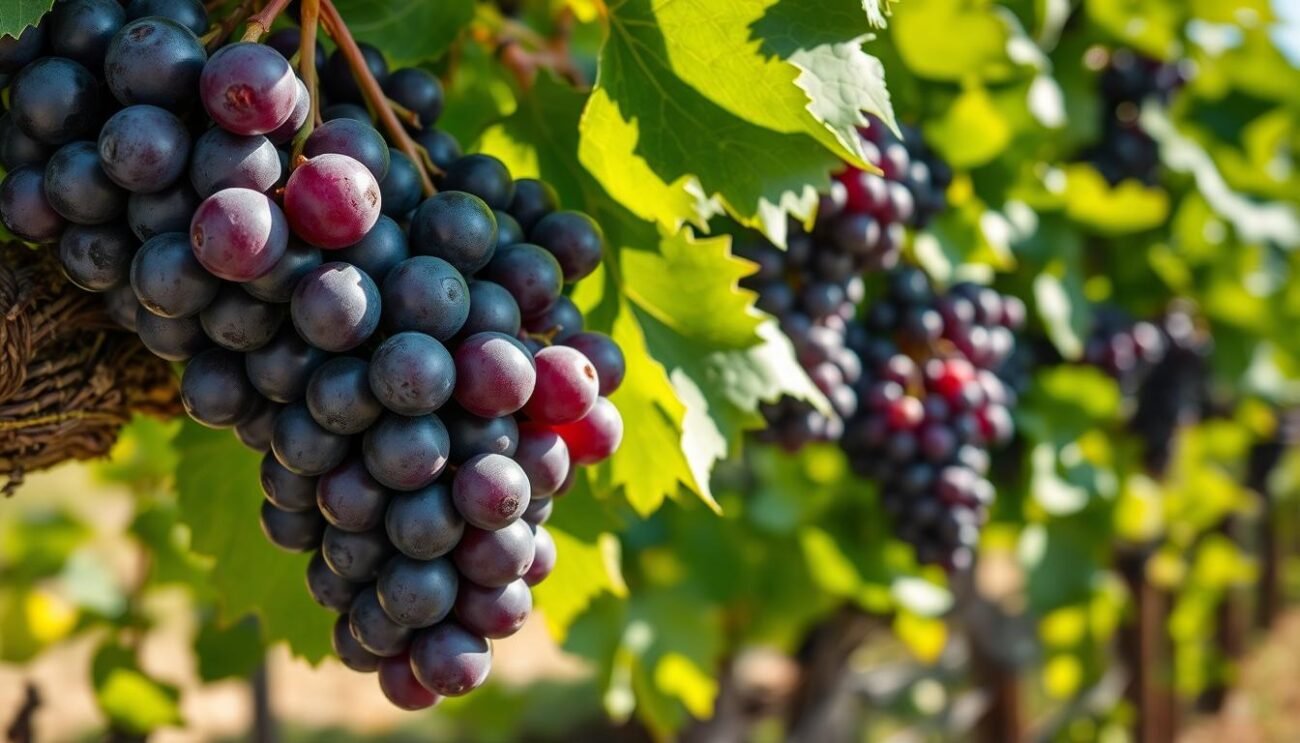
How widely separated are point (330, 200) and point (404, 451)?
181 mm

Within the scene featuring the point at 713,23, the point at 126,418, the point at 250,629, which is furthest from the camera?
the point at 250,629

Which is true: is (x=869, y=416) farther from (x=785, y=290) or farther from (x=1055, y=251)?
(x=1055, y=251)

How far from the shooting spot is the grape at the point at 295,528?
861mm

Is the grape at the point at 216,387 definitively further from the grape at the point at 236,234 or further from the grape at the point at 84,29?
the grape at the point at 84,29

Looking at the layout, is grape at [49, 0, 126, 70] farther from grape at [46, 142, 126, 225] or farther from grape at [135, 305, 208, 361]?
grape at [135, 305, 208, 361]

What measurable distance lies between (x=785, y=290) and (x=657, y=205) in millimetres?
442

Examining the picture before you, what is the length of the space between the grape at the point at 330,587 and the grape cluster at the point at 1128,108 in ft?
6.54

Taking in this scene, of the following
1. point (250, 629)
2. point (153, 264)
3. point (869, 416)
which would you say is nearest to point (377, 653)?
point (153, 264)

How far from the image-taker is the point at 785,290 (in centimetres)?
142

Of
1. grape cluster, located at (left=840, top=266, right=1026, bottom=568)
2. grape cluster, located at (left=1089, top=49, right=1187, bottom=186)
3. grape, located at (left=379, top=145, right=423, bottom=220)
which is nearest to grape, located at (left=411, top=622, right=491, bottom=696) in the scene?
grape, located at (left=379, top=145, right=423, bottom=220)

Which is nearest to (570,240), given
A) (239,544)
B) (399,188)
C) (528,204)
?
(528,204)

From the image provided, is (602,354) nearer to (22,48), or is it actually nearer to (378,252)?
(378,252)

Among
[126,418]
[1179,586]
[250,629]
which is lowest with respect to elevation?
[1179,586]

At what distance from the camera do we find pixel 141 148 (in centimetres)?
74
